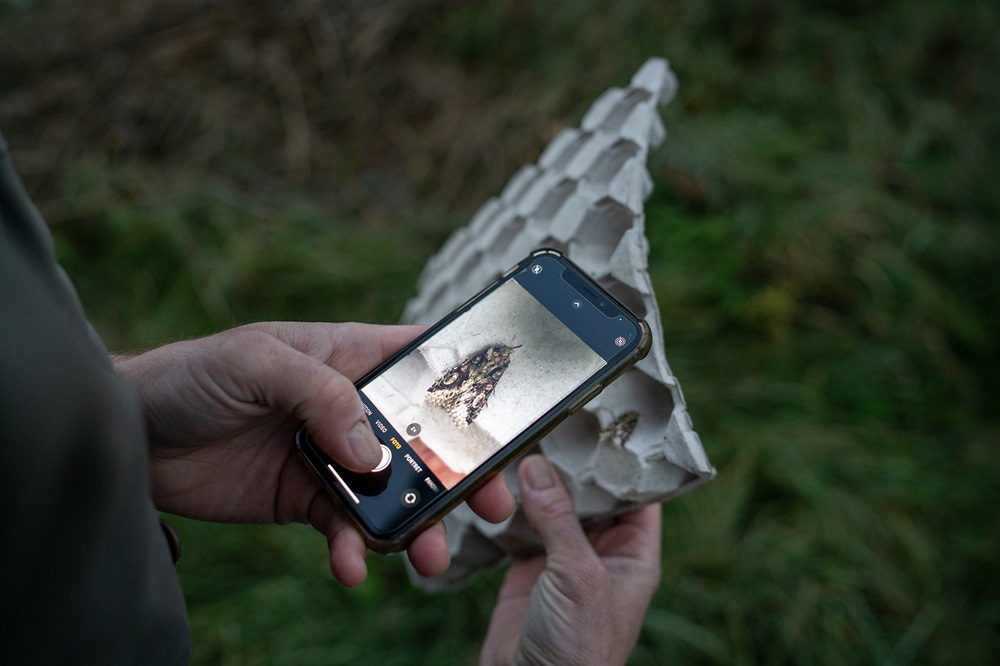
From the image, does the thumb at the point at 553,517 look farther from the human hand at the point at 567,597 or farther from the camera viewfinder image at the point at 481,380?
the camera viewfinder image at the point at 481,380

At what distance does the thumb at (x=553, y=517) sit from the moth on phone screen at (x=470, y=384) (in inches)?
5.8

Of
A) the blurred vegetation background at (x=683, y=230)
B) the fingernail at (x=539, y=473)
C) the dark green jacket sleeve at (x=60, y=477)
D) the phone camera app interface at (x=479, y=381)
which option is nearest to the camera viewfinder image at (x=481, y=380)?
the phone camera app interface at (x=479, y=381)

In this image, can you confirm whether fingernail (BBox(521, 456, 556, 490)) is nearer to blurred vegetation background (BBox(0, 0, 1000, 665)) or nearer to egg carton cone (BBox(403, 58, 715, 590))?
egg carton cone (BBox(403, 58, 715, 590))

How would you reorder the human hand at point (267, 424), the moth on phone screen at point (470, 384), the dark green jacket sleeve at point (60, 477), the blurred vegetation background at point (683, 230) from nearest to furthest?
1. the dark green jacket sleeve at point (60, 477)
2. the human hand at point (267, 424)
3. the moth on phone screen at point (470, 384)
4. the blurred vegetation background at point (683, 230)

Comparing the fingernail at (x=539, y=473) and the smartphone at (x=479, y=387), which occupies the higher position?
the smartphone at (x=479, y=387)

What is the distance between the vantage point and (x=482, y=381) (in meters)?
0.91

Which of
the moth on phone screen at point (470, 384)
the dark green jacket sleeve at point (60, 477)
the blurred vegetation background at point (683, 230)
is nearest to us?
the dark green jacket sleeve at point (60, 477)

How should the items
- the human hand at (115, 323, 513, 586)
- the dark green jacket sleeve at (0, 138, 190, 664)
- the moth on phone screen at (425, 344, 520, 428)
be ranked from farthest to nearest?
1. the moth on phone screen at (425, 344, 520, 428)
2. the human hand at (115, 323, 513, 586)
3. the dark green jacket sleeve at (0, 138, 190, 664)

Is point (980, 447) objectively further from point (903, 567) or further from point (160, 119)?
point (160, 119)

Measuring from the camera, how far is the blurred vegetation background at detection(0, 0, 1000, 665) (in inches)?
55.5

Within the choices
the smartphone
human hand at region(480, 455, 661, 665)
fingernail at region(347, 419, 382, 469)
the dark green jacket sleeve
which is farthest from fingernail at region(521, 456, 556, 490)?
the dark green jacket sleeve

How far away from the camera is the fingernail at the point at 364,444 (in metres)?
0.81

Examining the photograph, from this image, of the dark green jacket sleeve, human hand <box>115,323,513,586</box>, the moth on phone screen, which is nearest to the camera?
the dark green jacket sleeve

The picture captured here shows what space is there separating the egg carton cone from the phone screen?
6 centimetres
